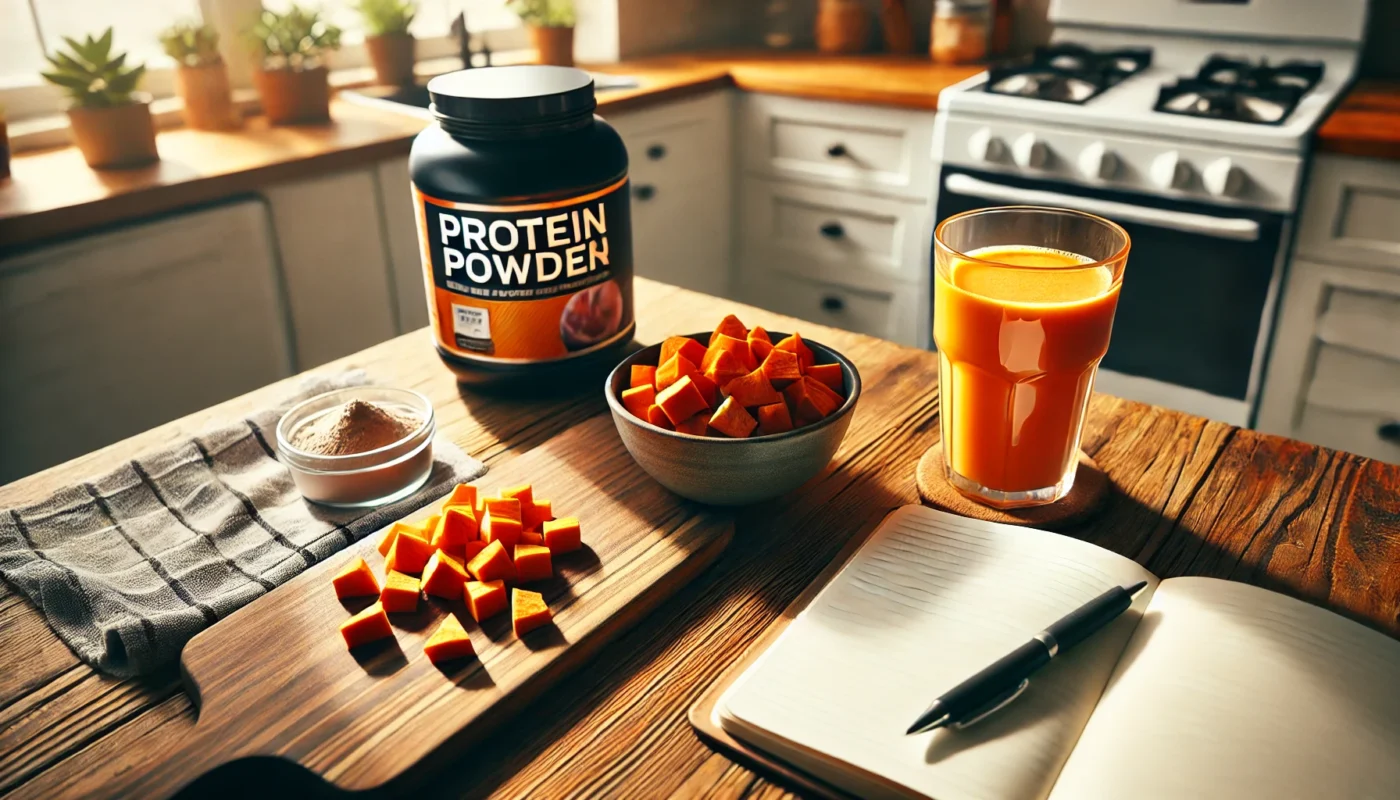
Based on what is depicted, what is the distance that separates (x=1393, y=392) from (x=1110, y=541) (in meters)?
1.56

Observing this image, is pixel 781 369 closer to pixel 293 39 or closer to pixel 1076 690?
pixel 1076 690

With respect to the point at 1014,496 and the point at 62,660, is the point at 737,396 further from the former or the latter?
the point at 62,660

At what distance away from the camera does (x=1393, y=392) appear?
6.24 feet

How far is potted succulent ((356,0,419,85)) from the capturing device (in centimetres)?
232

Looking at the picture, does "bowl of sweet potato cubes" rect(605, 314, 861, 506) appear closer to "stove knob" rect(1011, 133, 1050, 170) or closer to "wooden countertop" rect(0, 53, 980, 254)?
"wooden countertop" rect(0, 53, 980, 254)

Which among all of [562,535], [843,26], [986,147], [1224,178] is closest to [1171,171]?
[1224,178]

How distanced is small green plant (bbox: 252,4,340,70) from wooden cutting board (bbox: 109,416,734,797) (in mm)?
1655

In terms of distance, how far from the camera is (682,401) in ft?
2.35

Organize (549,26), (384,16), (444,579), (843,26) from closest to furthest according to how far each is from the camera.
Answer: (444,579), (384,16), (549,26), (843,26)

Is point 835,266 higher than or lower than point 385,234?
lower

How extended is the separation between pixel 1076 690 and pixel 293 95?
1.98 metres

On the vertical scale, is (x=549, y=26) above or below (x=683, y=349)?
above

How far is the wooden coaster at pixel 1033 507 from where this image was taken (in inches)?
30.3

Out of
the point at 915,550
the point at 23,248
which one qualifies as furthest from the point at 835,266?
the point at 915,550
